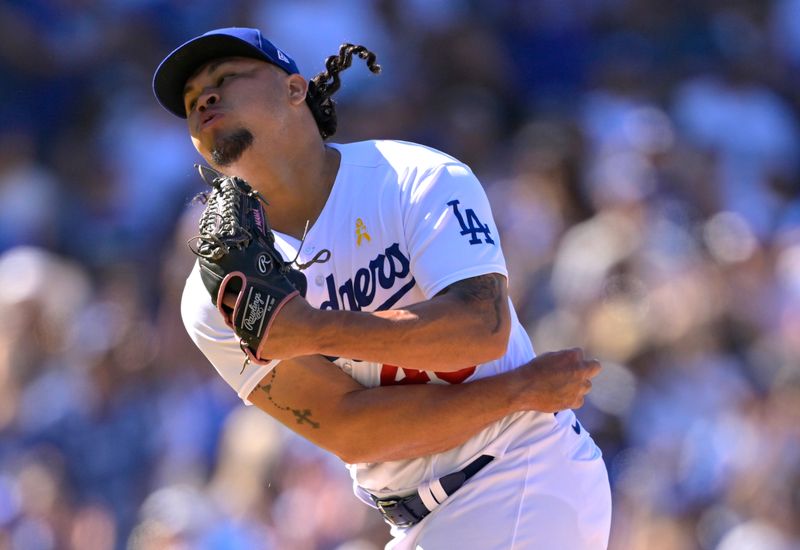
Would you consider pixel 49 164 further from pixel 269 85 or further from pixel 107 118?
pixel 269 85

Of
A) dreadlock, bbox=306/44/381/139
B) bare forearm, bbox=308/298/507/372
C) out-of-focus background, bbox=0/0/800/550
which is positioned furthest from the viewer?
out-of-focus background, bbox=0/0/800/550

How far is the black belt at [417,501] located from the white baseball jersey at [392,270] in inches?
0.9

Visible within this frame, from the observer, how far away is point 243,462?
7.27 metres

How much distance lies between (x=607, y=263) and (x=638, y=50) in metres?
2.98

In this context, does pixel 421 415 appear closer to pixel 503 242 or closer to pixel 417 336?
pixel 417 336

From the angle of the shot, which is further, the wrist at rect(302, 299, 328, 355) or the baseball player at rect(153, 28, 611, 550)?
the baseball player at rect(153, 28, 611, 550)

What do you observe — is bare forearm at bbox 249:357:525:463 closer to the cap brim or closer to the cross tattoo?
the cross tattoo

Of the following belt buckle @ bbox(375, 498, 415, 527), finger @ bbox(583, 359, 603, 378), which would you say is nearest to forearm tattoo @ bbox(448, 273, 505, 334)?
finger @ bbox(583, 359, 603, 378)

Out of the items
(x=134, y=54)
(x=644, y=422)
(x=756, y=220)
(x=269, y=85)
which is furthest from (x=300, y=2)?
(x=269, y=85)

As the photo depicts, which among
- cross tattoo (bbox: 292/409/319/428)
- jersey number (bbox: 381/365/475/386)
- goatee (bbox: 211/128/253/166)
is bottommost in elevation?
cross tattoo (bbox: 292/409/319/428)

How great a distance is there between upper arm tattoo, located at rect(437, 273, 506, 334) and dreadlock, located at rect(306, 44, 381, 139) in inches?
41.2

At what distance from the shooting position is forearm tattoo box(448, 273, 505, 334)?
3.62 m

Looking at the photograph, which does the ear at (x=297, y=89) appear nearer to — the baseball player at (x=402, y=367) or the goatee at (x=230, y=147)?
the baseball player at (x=402, y=367)

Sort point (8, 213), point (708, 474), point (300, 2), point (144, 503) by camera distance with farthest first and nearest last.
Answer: point (300, 2) → point (8, 213) → point (144, 503) → point (708, 474)
